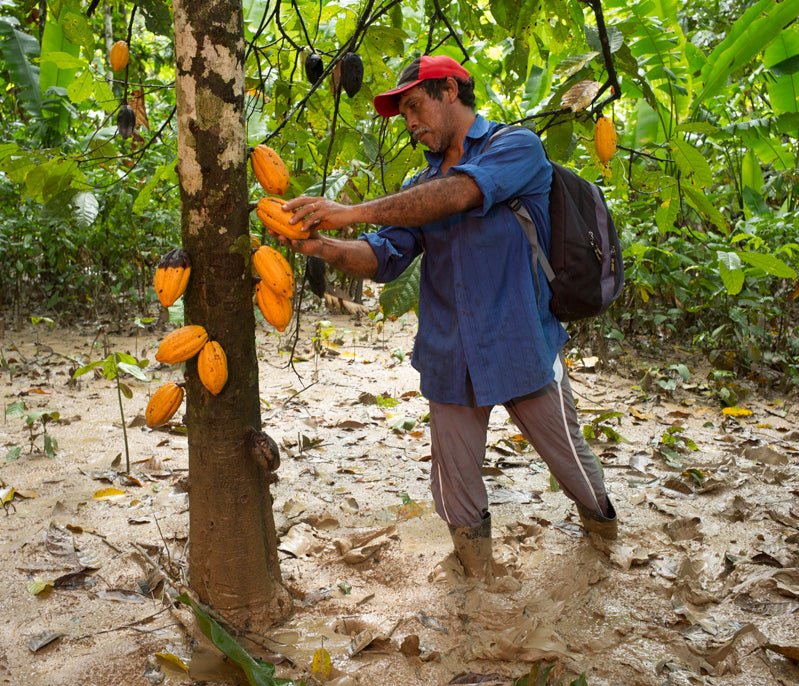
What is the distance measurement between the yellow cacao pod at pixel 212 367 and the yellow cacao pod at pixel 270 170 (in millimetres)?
384

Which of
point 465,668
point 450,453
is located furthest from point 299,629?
point 450,453

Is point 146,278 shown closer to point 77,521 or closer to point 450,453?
point 77,521

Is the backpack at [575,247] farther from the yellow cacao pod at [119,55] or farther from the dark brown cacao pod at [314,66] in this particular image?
the yellow cacao pod at [119,55]

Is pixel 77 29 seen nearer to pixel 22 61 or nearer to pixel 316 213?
pixel 316 213

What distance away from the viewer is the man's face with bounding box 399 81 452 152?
1.96 meters

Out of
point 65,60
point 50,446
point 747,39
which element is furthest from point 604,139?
point 50,446

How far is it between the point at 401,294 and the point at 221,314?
73 centimetres

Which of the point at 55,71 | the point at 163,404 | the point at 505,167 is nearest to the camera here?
the point at 163,404

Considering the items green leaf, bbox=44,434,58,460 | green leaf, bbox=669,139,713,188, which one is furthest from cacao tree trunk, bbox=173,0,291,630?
green leaf, bbox=44,434,58,460

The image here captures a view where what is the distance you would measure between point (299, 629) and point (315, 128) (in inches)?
58.4

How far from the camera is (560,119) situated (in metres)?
2.13

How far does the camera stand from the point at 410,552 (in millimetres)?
2295

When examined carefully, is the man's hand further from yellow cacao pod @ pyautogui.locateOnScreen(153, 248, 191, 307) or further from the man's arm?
yellow cacao pod @ pyautogui.locateOnScreen(153, 248, 191, 307)

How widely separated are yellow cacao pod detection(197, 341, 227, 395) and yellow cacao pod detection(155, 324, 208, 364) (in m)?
0.02
